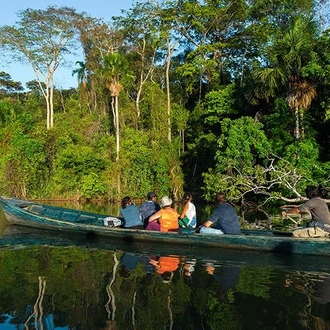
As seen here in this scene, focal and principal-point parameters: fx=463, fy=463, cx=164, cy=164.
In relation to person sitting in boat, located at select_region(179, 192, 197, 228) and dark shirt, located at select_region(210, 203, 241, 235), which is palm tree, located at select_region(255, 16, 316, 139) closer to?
person sitting in boat, located at select_region(179, 192, 197, 228)

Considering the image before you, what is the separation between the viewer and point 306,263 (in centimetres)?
888

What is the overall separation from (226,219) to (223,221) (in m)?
0.11

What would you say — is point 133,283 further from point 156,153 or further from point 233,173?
point 156,153

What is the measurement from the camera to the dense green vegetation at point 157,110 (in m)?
23.8

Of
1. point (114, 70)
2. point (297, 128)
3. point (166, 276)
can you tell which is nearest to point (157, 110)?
point (114, 70)

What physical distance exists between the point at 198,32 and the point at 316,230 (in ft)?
79.3

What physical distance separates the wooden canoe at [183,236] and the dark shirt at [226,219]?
0.27 metres

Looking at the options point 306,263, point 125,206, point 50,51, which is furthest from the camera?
point 50,51

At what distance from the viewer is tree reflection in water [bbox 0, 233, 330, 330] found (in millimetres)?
5438

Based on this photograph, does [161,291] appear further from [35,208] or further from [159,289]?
[35,208]

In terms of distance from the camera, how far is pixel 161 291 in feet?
21.9

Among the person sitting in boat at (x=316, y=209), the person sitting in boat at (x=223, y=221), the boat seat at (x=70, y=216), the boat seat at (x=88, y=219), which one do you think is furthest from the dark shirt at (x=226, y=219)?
the boat seat at (x=70, y=216)

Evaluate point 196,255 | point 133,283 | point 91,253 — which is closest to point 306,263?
point 196,255

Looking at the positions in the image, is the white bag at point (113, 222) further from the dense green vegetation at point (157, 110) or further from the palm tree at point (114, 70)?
the palm tree at point (114, 70)
